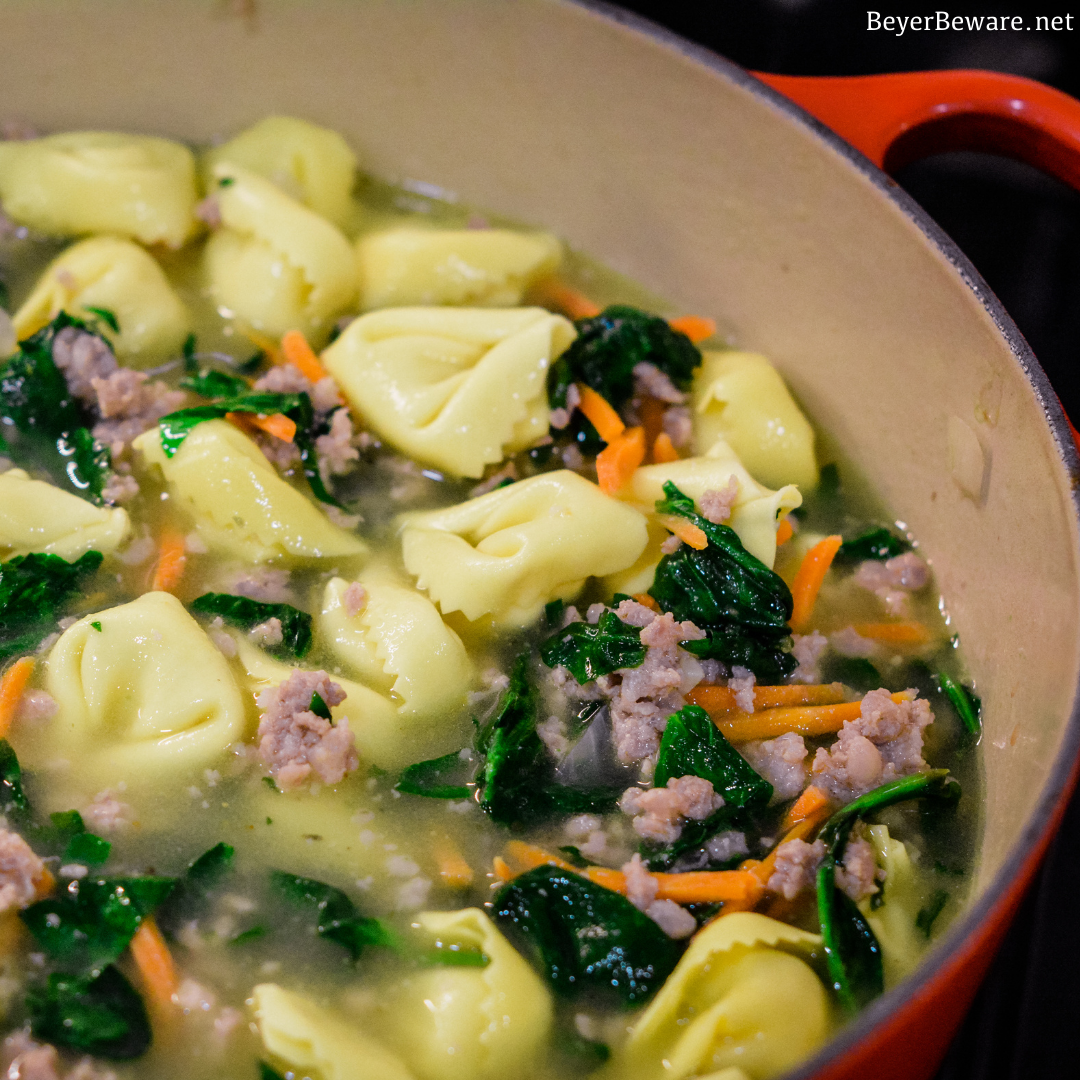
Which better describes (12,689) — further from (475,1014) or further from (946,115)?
(946,115)

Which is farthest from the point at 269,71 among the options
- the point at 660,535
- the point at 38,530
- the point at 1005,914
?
the point at 1005,914

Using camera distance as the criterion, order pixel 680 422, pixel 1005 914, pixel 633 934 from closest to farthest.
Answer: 1. pixel 1005 914
2. pixel 633 934
3. pixel 680 422

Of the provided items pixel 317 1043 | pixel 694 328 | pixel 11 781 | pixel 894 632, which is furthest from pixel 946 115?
pixel 11 781

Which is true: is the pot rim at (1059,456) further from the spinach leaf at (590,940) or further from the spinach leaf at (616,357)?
the spinach leaf at (616,357)

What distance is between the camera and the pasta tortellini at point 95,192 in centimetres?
301

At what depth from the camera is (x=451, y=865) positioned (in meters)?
2.07

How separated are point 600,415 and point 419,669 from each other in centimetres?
80

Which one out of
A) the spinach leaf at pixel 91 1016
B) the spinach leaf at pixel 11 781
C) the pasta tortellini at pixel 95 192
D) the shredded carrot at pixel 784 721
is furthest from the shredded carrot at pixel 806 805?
the pasta tortellini at pixel 95 192

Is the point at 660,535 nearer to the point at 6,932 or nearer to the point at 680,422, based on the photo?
the point at 680,422

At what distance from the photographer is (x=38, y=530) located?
2.42 meters

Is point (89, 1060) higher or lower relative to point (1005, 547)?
lower

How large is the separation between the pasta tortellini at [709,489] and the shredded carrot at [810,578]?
0.24 ft

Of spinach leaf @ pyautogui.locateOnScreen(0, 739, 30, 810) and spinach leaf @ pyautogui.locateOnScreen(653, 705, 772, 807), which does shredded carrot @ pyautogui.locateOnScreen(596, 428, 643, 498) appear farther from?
spinach leaf @ pyautogui.locateOnScreen(0, 739, 30, 810)

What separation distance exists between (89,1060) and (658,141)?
7.84 ft
